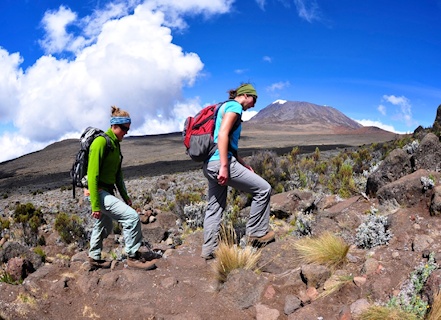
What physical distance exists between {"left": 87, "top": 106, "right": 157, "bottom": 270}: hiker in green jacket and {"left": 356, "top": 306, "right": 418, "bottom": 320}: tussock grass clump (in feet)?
8.02

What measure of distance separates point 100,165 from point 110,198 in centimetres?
38

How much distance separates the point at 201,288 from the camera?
4.14m

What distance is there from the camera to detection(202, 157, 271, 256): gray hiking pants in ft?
13.8

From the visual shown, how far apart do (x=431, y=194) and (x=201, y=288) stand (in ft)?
9.50

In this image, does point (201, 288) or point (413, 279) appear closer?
point (413, 279)

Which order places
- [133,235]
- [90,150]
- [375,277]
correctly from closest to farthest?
[375,277], [90,150], [133,235]

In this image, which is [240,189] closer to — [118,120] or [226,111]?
[226,111]

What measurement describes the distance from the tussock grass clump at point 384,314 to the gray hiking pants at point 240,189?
171cm

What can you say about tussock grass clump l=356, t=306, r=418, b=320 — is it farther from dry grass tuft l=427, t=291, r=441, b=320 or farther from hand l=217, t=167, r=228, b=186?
hand l=217, t=167, r=228, b=186

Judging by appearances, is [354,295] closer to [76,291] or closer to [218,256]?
[218,256]

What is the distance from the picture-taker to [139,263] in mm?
4508

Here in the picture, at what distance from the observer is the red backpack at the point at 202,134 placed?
4.10m

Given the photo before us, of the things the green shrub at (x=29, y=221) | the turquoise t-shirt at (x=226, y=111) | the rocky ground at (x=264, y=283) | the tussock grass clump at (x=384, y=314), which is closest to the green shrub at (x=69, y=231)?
the green shrub at (x=29, y=221)

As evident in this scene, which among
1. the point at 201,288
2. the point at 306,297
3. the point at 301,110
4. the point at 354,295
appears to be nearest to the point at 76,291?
the point at 201,288
